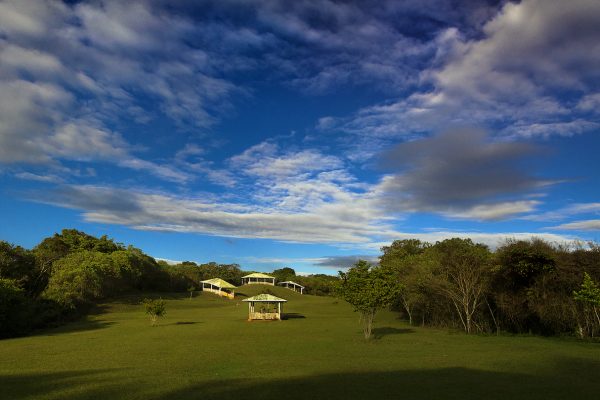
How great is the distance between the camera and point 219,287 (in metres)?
78.6

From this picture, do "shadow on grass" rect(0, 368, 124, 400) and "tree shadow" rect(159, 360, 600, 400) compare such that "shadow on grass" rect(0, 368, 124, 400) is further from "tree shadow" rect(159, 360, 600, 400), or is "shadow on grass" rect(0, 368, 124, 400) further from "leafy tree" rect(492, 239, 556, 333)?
"leafy tree" rect(492, 239, 556, 333)

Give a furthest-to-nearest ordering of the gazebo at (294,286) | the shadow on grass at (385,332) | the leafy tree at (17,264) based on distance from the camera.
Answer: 1. the gazebo at (294,286)
2. the leafy tree at (17,264)
3. the shadow on grass at (385,332)

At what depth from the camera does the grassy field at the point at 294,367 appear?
12.2 meters

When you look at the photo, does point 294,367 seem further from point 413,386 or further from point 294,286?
point 294,286

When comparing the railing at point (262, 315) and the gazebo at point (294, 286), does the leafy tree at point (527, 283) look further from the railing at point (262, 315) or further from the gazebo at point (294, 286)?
the gazebo at point (294, 286)

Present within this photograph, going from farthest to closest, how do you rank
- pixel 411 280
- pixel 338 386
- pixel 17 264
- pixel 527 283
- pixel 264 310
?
pixel 264 310, pixel 17 264, pixel 411 280, pixel 527 283, pixel 338 386

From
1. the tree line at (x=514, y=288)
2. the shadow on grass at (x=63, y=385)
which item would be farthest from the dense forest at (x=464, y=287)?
the shadow on grass at (x=63, y=385)

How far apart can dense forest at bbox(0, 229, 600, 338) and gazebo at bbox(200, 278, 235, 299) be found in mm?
24613

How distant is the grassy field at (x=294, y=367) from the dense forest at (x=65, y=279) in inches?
326

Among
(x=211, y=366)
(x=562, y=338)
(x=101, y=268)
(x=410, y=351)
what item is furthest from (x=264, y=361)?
(x=101, y=268)

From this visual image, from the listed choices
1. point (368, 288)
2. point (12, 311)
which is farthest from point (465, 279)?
point (12, 311)

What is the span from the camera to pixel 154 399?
444 inches

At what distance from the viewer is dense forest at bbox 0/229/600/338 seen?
1130 inches

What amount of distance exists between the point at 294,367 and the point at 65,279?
39.2m
